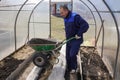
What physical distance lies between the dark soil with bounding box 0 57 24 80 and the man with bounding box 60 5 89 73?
1.81 m

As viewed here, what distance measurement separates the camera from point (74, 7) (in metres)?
11.3

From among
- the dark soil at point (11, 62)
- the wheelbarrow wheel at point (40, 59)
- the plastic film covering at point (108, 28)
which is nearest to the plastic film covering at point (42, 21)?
the plastic film covering at point (108, 28)

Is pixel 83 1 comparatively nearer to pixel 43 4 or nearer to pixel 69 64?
pixel 43 4

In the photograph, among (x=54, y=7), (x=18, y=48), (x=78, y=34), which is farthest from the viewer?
(x=54, y=7)

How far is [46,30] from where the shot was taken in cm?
1171

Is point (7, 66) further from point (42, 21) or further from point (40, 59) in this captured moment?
point (42, 21)

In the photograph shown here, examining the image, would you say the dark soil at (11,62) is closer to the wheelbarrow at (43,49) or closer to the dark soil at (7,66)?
the dark soil at (7,66)

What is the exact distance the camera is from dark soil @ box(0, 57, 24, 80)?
21.7 feet

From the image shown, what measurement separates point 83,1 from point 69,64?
4628 mm

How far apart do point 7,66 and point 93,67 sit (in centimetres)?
273

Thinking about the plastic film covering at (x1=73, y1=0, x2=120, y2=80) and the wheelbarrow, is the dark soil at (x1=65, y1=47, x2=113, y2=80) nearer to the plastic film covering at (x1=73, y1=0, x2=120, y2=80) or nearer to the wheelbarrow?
the plastic film covering at (x1=73, y1=0, x2=120, y2=80)

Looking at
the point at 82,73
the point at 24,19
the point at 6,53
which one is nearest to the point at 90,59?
the point at 82,73

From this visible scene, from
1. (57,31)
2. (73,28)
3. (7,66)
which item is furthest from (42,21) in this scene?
(73,28)

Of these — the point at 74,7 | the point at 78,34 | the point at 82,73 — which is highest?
the point at 74,7
